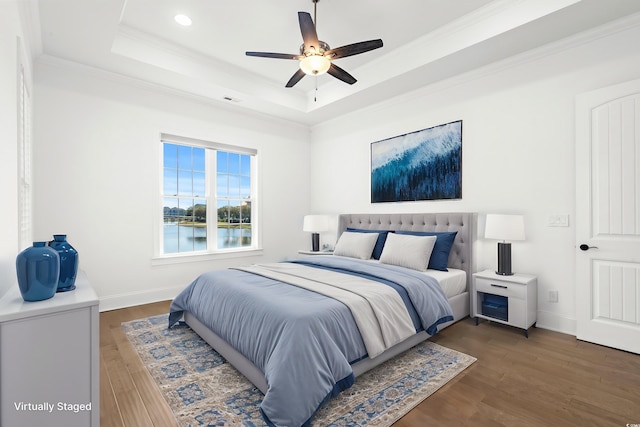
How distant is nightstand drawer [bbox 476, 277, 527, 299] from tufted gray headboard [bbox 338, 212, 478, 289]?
0.24 metres

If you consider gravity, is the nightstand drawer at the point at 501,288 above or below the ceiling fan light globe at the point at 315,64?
below

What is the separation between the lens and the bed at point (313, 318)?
64.8 inches

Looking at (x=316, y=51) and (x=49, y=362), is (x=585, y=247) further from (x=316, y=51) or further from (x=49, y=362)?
(x=49, y=362)

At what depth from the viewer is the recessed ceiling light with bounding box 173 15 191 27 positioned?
302 centimetres

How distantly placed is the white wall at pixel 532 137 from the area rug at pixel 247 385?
1391 millimetres

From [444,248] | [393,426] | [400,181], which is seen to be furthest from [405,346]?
[400,181]

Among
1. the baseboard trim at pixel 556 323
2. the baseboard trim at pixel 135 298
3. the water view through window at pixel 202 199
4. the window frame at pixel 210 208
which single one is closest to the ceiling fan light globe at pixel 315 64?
the window frame at pixel 210 208

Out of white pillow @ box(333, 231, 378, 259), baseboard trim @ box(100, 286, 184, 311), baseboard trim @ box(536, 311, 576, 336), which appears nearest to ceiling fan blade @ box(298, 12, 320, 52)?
white pillow @ box(333, 231, 378, 259)

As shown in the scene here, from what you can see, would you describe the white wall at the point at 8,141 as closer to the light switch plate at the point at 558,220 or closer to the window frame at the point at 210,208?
the window frame at the point at 210,208

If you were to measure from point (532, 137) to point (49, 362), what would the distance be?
407cm

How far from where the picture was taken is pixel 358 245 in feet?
13.2

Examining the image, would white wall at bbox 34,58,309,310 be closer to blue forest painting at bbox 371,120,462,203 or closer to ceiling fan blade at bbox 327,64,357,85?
ceiling fan blade at bbox 327,64,357,85

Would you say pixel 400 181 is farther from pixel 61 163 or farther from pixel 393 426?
pixel 61 163

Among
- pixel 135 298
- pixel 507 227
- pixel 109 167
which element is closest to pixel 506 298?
pixel 507 227
